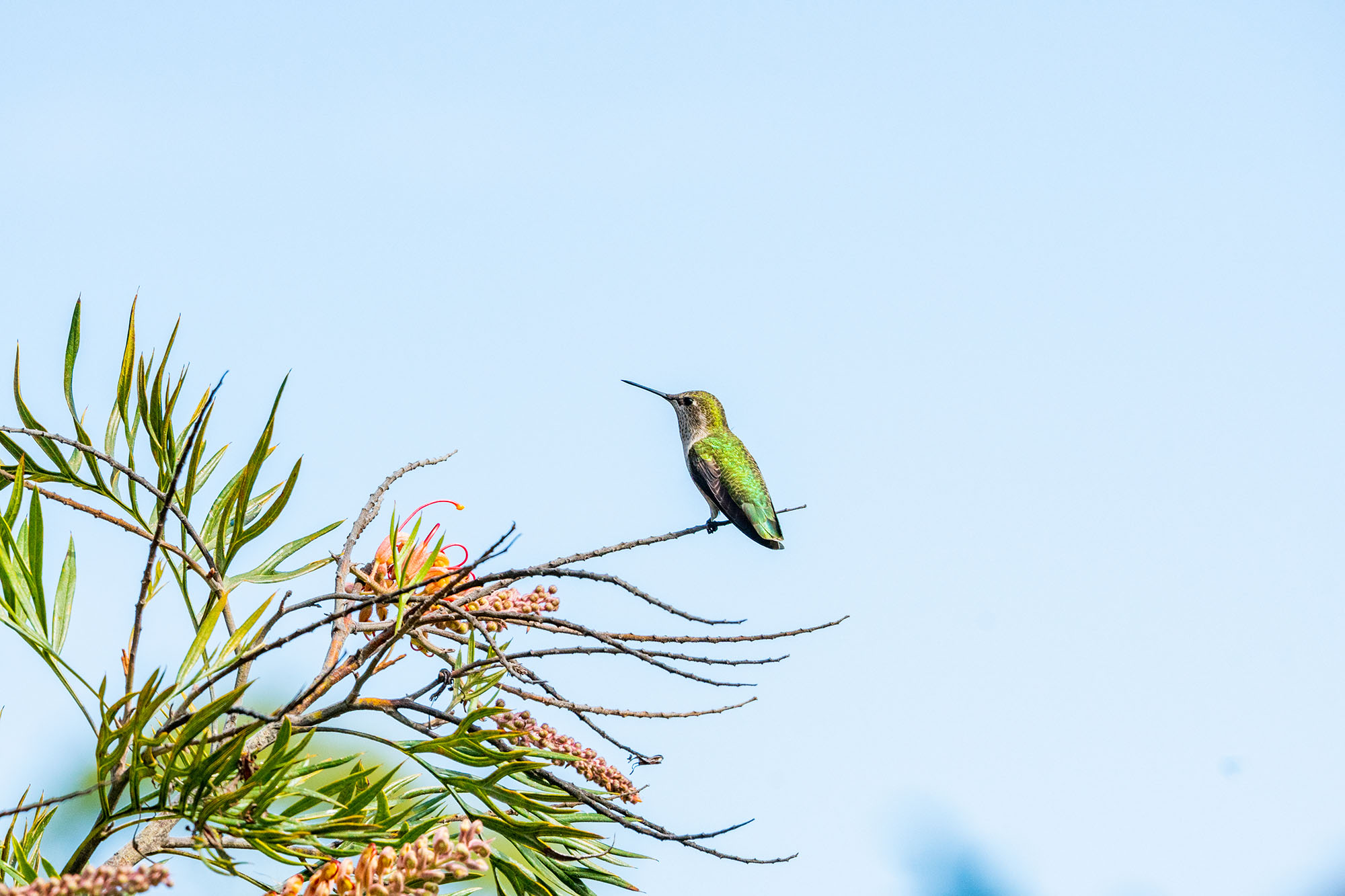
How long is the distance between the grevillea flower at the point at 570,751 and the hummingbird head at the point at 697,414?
3900mm

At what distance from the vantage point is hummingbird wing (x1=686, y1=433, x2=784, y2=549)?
5312 mm

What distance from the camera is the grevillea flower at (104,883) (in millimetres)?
1404

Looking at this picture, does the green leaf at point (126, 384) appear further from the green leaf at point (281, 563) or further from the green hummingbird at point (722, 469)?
the green hummingbird at point (722, 469)

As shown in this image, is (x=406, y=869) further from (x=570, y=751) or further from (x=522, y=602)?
(x=522, y=602)

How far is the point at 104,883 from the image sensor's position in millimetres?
1447

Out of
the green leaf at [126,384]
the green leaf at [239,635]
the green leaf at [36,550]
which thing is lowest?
the green leaf at [239,635]

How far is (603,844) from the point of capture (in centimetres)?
261

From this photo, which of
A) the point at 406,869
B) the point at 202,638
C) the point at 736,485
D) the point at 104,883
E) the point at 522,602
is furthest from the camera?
the point at 736,485

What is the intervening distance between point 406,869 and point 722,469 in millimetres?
3844

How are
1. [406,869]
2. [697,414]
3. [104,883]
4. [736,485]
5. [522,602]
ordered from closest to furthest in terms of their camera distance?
[104,883] < [406,869] < [522,602] < [736,485] < [697,414]

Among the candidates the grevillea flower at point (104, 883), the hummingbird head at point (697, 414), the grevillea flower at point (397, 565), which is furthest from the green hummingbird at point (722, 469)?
the grevillea flower at point (104, 883)

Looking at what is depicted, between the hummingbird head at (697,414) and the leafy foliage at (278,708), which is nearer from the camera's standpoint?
the leafy foliage at (278,708)

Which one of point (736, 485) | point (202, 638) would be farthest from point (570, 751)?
point (736, 485)

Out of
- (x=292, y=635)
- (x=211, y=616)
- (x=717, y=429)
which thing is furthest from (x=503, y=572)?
(x=717, y=429)
